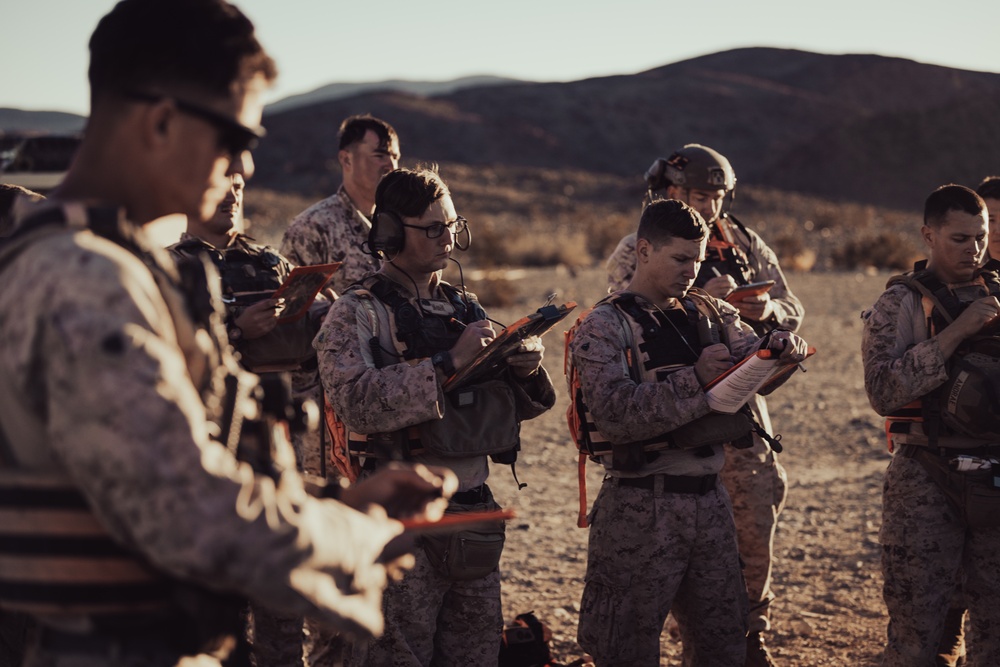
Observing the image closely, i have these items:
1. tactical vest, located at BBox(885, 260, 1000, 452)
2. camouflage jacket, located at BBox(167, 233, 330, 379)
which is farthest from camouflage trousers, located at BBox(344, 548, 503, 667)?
tactical vest, located at BBox(885, 260, 1000, 452)

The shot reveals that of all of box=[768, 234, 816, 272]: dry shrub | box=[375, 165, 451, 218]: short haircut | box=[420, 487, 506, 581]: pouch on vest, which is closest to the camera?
box=[420, 487, 506, 581]: pouch on vest

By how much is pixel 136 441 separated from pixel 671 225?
3.26 m

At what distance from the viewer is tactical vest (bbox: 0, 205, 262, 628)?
196cm

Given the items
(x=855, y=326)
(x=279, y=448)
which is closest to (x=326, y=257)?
(x=279, y=448)

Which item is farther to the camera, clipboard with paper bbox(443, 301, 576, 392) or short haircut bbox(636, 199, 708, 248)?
short haircut bbox(636, 199, 708, 248)

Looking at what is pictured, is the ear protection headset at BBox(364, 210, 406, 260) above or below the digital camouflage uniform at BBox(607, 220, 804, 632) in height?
above

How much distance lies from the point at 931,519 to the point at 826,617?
192 centimetres

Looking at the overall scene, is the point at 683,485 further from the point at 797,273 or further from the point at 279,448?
the point at 797,273

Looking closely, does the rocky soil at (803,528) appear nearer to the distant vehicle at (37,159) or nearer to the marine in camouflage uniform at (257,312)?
the marine in camouflage uniform at (257,312)

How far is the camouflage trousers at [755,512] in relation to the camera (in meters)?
5.68

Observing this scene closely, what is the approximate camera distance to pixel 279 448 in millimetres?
2354

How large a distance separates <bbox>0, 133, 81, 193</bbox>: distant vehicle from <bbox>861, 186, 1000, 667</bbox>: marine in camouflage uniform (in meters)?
20.1

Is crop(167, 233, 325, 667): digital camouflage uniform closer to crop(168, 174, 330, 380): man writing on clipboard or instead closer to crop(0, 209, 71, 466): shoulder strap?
crop(168, 174, 330, 380): man writing on clipboard

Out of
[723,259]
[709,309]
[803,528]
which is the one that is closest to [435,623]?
[709,309]
